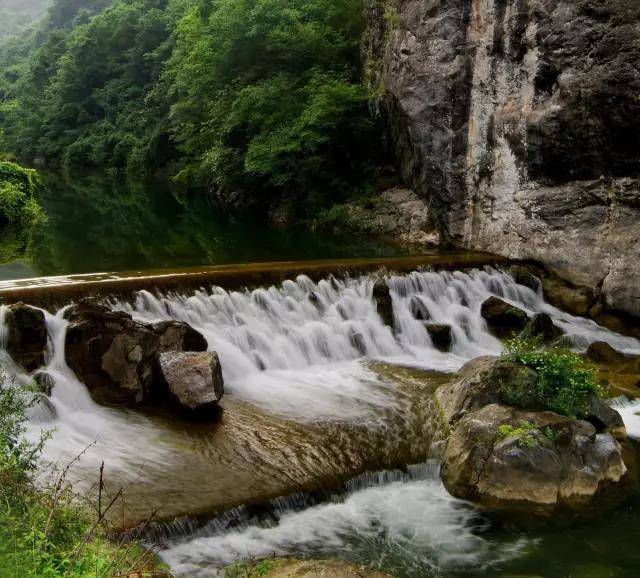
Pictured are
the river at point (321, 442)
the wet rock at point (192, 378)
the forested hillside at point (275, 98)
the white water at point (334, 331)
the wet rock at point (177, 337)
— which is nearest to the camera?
the river at point (321, 442)

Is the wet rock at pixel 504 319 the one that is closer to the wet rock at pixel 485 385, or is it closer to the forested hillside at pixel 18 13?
the wet rock at pixel 485 385

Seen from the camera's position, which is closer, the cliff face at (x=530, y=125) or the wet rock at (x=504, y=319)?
the wet rock at (x=504, y=319)

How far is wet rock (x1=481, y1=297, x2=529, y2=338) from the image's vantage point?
1323cm

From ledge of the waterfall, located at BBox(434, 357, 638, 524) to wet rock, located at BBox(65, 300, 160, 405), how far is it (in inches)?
180

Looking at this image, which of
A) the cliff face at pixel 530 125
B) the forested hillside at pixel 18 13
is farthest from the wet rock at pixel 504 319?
the forested hillside at pixel 18 13

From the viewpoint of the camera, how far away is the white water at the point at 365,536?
614 centimetres

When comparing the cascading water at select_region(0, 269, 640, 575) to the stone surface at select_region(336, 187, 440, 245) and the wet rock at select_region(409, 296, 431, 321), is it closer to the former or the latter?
the wet rock at select_region(409, 296, 431, 321)

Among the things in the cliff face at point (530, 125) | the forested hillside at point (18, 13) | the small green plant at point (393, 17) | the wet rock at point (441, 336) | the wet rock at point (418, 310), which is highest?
the forested hillside at point (18, 13)

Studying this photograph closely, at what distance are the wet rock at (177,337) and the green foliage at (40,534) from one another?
3588 mm

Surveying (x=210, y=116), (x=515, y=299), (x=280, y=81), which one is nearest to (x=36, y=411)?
(x=515, y=299)

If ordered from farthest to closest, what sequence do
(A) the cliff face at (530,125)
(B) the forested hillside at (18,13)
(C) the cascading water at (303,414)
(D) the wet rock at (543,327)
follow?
(B) the forested hillside at (18,13), (A) the cliff face at (530,125), (D) the wet rock at (543,327), (C) the cascading water at (303,414)

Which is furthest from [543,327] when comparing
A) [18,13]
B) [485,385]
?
[18,13]

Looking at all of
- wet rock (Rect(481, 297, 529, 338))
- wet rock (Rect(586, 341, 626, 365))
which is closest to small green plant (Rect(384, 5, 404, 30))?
wet rock (Rect(481, 297, 529, 338))

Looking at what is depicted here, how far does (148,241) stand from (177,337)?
11395mm
